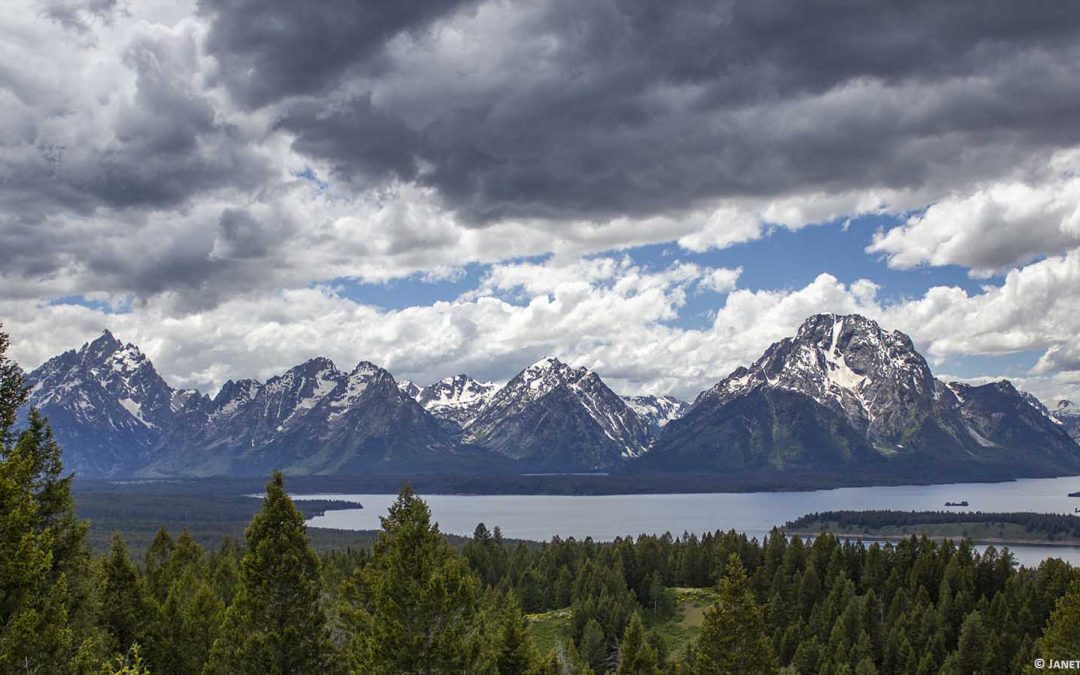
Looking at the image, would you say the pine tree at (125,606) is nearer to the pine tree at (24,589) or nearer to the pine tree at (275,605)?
the pine tree at (275,605)

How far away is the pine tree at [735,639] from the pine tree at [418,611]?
68.7 ft

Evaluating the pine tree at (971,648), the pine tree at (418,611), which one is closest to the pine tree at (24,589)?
the pine tree at (418,611)

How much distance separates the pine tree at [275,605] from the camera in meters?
33.5

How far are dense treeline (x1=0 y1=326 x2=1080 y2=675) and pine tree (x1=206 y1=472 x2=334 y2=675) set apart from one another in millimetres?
65

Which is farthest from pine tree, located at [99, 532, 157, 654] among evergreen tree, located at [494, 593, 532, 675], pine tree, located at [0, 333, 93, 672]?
pine tree, located at [0, 333, 93, 672]

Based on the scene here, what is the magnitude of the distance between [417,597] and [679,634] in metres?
89.0

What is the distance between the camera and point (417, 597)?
32.8m

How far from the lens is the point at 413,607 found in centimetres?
3306

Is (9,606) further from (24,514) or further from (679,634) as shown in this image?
(679,634)

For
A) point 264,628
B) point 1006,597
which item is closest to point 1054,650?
point 264,628

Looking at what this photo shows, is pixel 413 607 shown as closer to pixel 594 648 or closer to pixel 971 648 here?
pixel 594 648

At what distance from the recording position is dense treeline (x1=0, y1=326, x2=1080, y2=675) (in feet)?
88.3

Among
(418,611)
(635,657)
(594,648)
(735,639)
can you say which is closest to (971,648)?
(594,648)

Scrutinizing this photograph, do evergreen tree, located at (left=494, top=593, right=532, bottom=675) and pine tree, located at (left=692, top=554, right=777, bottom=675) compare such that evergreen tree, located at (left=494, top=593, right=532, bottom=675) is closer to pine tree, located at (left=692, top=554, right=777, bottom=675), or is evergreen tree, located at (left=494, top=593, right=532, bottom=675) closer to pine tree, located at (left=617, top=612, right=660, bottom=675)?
pine tree, located at (left=617, top=612, right=660, bottom=675)
